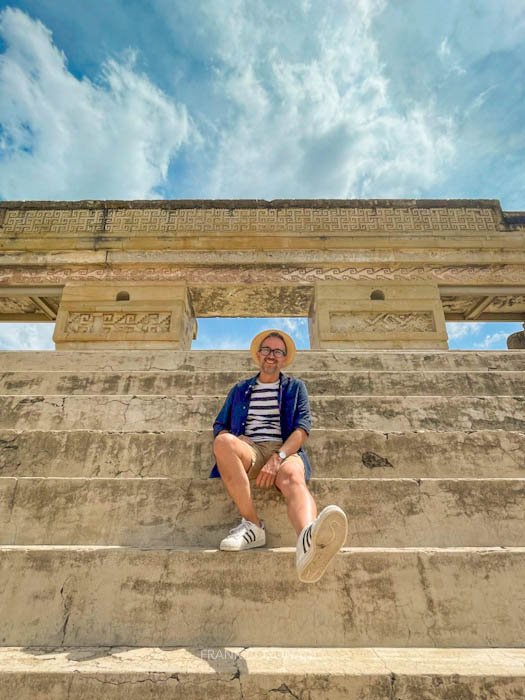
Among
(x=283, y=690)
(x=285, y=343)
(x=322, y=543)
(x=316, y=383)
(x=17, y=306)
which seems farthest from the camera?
(x=17, y=306)

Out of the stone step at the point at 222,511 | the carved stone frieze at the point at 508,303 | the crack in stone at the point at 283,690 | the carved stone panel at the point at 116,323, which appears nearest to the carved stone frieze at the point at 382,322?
the carved stone frieze at the point at 508,303

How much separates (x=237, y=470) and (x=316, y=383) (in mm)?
1916

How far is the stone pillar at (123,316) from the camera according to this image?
23.8 feet

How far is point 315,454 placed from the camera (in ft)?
8.92

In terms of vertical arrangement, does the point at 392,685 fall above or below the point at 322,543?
below

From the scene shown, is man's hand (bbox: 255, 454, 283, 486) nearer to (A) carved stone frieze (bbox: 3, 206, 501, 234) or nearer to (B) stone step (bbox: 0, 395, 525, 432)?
(B) stone step (bbox: 0, 395, 525, 432)

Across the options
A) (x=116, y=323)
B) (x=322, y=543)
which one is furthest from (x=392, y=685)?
(x=116, y=323)

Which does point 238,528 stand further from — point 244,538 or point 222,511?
point 222,511

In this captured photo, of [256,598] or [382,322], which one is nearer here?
[256,598]

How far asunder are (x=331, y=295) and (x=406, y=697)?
657 cm

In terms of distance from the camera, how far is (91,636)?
1.75 m

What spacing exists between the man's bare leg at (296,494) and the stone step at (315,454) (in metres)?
0.52

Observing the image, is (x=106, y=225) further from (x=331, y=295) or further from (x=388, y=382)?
(x=388, y=382)

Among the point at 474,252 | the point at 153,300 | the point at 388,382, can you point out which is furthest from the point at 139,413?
the point at 474,252
